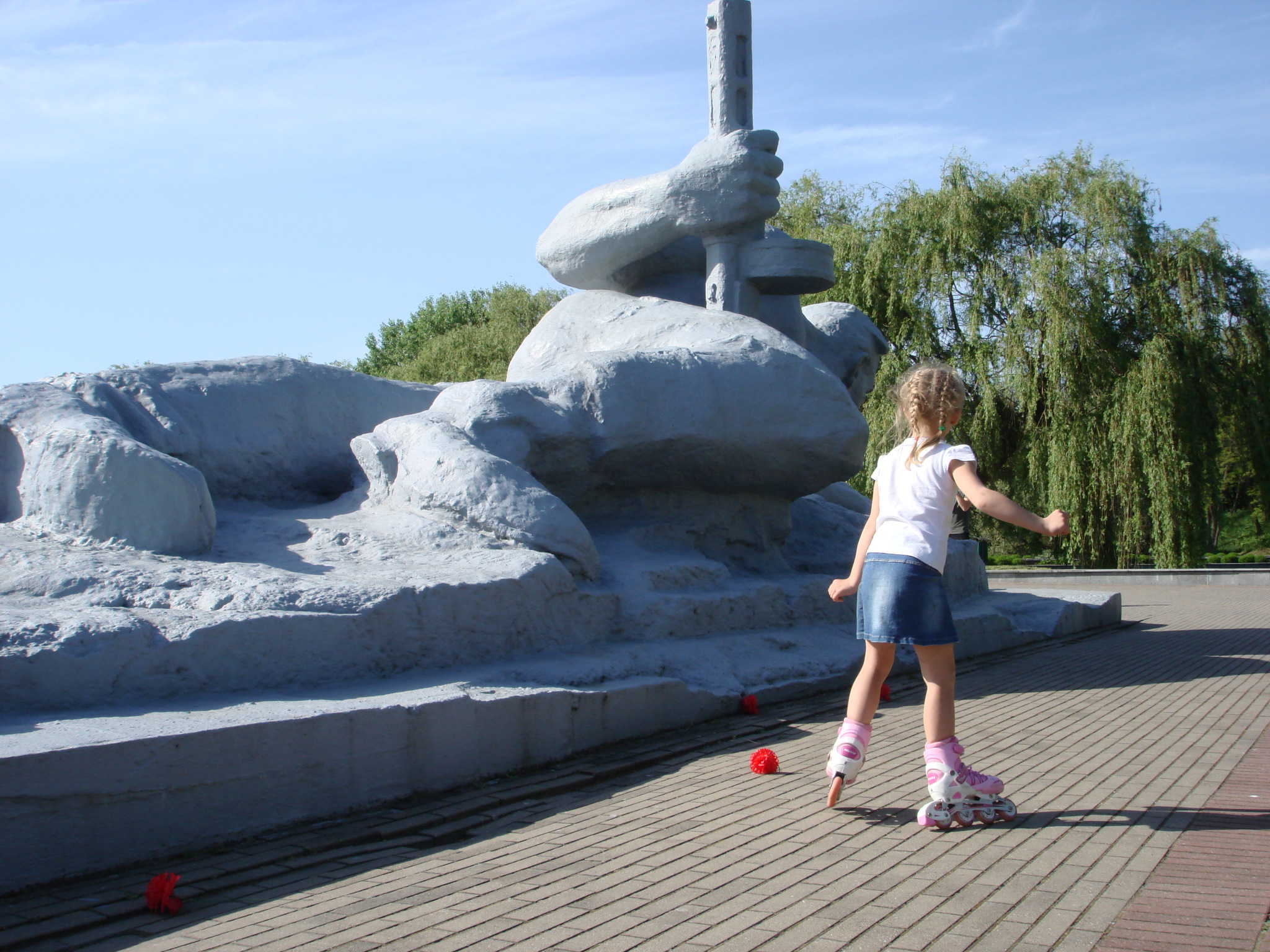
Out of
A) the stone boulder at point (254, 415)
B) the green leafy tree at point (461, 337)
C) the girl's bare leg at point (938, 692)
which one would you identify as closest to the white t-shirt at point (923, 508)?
the girl's bare leg at point (938, 692)

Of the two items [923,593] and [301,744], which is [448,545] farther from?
[923,593]

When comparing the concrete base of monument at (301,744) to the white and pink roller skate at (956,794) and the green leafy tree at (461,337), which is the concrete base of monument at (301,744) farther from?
the green leafy tree at (461,337)

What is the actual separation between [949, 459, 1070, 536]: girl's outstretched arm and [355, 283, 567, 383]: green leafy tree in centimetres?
2287

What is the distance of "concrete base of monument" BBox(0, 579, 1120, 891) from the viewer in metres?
3.03

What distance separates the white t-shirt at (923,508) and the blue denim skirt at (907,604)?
4 centimetres

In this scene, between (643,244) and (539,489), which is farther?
(643,244)

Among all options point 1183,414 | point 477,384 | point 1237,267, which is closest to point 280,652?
point 477,384

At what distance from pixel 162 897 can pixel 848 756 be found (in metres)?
2.07

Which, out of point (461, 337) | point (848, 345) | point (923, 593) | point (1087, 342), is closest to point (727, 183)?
point (848, 345)

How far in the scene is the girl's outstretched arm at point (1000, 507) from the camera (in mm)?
3141

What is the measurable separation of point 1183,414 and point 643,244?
11104 mm

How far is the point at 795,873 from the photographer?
3.01 meters

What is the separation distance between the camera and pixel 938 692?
3537mm

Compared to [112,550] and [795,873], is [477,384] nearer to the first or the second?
[112,550]
